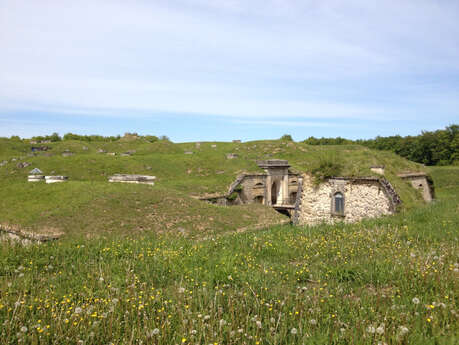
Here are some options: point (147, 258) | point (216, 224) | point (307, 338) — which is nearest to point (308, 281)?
point (307, 338)

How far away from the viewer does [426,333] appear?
13.0 ft

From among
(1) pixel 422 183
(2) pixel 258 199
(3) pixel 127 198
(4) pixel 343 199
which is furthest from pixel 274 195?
(3) pixel 127 198

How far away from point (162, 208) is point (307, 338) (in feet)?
57.6

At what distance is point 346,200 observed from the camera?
21875 mm

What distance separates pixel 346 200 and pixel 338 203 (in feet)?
1.93

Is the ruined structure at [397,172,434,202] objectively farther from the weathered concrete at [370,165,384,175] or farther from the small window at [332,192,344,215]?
the small window at [332,192,344,215]

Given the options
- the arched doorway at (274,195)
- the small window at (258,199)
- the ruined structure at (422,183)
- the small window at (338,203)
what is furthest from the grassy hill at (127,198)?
the arched doorway at (274,195)

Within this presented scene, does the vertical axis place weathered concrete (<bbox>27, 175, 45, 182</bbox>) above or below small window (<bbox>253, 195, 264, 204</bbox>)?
above

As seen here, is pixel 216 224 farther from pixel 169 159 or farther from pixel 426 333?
pixel 169 159

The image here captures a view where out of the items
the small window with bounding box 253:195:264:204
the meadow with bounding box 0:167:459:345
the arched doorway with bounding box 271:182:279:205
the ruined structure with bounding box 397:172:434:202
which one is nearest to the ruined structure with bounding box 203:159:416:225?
the meadow with bounding box 0:167:459:345

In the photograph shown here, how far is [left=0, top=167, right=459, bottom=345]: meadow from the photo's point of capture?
4.07 m

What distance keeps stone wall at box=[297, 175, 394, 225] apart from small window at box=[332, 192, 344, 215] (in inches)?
8.0

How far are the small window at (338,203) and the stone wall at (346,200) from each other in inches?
8.0

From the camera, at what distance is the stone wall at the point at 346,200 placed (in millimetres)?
20875
